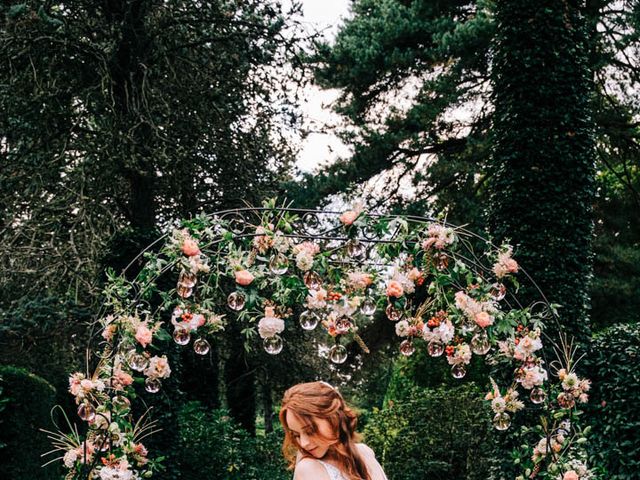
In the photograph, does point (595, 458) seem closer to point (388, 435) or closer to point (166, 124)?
point (388, 435)

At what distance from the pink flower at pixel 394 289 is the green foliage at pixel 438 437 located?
6208 mm

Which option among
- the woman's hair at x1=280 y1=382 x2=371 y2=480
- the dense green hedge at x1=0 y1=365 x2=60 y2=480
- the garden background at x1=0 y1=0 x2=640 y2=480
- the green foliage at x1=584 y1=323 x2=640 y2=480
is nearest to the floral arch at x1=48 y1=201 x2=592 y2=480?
the woman's hair at x1=280 y1=382 x2=371 y2=480

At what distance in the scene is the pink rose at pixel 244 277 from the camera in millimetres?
3895

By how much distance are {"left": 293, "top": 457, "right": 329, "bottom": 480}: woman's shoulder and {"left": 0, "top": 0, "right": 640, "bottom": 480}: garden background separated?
3.55 metres

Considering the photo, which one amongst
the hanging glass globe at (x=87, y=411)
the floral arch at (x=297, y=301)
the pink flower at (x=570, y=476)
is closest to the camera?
the hanging glass globe at (x=87, y=411)

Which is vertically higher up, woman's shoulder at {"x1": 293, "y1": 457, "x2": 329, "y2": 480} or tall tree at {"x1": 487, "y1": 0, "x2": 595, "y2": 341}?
tall tree at {"x1": 487, "y1": 0, "x2": 595, "y2": 341}

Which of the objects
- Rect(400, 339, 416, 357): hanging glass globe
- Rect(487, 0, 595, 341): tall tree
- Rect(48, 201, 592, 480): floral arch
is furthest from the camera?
Rect(487, 0, 595, 341): tall tree

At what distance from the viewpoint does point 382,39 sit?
40.8ft

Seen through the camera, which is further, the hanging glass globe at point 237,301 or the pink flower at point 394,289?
the pink flower at point 394,289

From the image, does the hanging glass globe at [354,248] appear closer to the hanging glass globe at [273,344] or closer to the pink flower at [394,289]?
the pink flower at [394,289]

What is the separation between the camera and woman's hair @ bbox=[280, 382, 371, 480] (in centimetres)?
322

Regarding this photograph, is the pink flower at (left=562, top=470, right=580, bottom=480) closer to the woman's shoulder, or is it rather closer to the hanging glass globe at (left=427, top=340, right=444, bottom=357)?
the hanging glass globe at (left=427, top=340, right=444, bottom=357)

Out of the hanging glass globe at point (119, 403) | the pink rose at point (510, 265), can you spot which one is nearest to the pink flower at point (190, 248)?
the hanging glass globe at point (119, 403)

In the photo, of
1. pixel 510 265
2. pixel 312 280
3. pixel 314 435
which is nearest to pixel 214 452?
pixel 312 280
